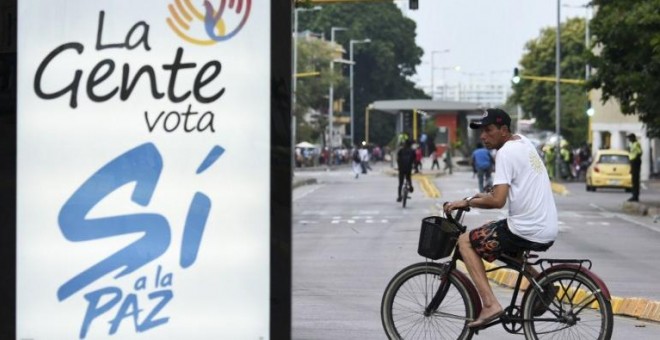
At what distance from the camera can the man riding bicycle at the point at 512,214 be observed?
8.51m

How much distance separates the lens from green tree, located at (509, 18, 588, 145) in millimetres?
107562

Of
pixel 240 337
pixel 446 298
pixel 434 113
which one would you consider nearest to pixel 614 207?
pixel 446 298

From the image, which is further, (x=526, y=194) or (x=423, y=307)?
(x=423, y=307)

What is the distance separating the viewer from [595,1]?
3369 cm

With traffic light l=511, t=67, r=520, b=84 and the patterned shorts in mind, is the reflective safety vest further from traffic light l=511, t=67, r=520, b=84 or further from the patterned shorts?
traffic light l=511, t=67, r=520, b=84

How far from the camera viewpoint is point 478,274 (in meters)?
8.68

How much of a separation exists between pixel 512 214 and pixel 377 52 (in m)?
123

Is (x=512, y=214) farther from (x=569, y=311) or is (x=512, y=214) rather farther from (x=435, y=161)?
(x=435, y=161)

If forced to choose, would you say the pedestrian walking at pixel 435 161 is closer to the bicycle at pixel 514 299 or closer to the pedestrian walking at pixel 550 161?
the pedestrian walking at pixel 550 161

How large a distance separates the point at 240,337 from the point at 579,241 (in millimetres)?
17864

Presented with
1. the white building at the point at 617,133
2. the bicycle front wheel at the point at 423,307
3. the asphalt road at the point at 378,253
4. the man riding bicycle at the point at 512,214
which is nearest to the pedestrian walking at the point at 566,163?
the white building at the point at 617,133

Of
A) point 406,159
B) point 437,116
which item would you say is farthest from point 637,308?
point 437,116

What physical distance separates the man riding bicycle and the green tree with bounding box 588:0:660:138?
2131cm

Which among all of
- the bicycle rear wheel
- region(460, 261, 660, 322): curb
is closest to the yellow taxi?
region(460, 261, 660, 322): curb
